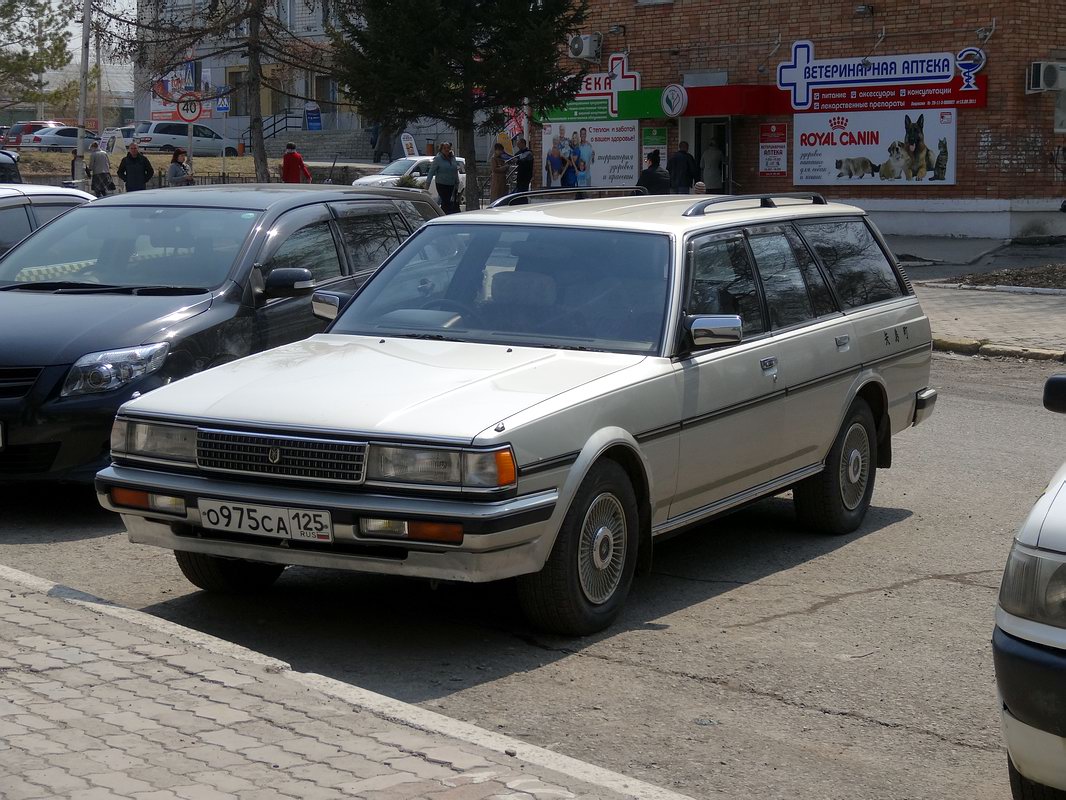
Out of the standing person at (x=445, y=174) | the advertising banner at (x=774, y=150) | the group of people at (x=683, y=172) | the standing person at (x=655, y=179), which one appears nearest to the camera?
the standing person at (x=655, y=179)

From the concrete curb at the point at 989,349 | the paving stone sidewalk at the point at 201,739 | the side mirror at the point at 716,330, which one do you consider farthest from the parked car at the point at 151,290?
the concrete curb at the point at 989,349

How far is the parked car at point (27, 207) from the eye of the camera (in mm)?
10547

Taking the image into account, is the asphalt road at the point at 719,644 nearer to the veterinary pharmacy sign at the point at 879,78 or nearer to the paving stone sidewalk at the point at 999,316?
the paving stone sidewalk at the point at 999,316

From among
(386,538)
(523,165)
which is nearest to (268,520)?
(386,538)

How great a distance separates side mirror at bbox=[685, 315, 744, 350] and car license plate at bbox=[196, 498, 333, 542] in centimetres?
181

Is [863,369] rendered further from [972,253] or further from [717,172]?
[717,172]

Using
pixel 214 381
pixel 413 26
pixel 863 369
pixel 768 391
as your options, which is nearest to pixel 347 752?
pixel 214 381

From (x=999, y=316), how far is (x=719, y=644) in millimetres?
11968

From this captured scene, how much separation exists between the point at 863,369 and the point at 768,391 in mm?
1064

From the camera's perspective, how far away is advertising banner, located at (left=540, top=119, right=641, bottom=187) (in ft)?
101

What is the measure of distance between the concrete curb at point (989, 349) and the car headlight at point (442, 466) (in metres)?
10.2

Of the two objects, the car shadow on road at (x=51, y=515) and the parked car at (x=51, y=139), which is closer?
the car shadow on road at (x=51, y=515)

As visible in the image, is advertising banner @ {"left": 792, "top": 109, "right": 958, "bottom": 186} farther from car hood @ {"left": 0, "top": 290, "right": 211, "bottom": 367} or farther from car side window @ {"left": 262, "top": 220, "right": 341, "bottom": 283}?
car hood @ {"left": 0, "top": 290, "right": 211, "bottom": 367}

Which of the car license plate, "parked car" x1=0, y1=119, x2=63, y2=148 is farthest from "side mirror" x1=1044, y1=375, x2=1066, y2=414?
"parked car" x1=0, y1=119, x2=63, y2=148
